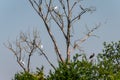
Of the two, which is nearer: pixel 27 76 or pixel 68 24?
pixel 27 76

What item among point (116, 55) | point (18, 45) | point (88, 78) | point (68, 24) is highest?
point (18, 45)

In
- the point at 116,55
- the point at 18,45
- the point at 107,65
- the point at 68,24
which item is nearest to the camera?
the point at 107,65

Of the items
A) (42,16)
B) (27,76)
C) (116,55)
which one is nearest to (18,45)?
(42,16)

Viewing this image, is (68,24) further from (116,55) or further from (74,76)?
(74,76)

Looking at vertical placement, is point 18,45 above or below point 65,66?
above

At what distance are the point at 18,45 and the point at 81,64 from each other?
62.3 feet

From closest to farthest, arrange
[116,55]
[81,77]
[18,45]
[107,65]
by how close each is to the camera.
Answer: [81,77] < [107,65] < [116,55] < [18,45]

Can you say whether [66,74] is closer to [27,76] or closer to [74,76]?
[74,76]

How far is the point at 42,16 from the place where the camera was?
29328 mm

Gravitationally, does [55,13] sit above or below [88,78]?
above

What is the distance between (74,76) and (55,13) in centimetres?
1440

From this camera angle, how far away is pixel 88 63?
15758 mm

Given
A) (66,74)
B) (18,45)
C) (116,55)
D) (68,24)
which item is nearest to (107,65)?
(66,74)

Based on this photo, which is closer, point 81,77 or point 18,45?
point 81,77
